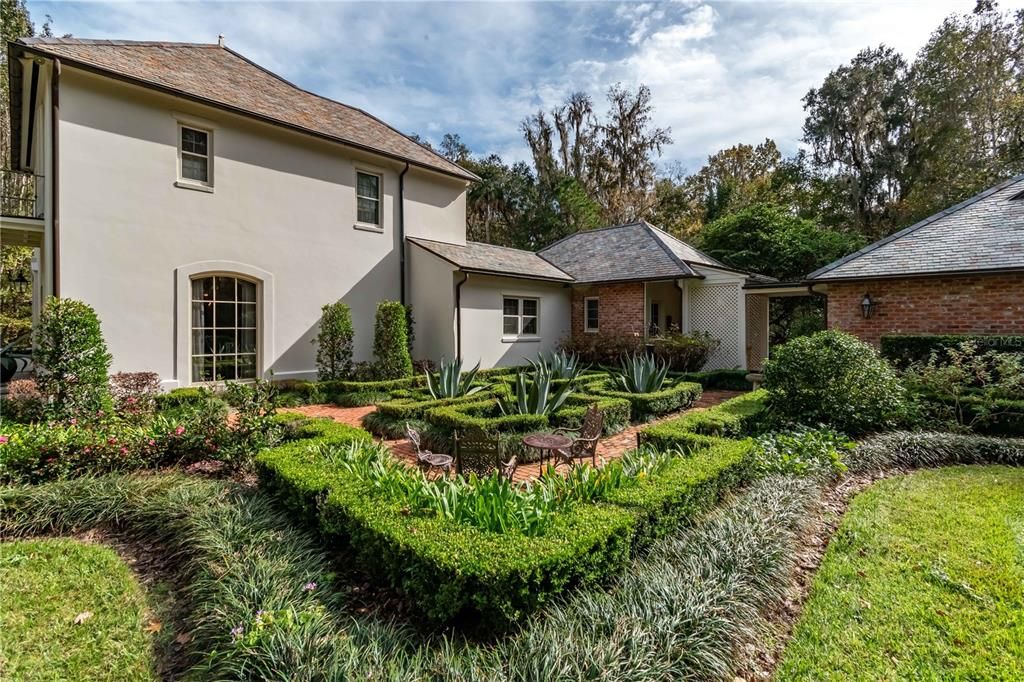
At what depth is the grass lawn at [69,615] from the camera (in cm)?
281

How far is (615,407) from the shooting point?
8.41 metres

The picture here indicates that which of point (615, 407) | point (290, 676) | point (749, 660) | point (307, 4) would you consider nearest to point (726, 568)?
point (749, 660)

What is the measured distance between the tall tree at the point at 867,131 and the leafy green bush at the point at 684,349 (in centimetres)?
1725

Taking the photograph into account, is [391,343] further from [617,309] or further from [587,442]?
[617,309]

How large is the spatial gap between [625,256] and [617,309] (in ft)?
7.73

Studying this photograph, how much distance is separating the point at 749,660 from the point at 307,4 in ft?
37.1

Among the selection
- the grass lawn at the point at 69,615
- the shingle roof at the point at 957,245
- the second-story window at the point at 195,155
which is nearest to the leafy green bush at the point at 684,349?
the shingle roof at the point at 957,245

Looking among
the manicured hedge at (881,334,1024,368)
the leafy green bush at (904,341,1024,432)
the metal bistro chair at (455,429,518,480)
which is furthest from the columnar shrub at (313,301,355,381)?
the manicured hedge at (881,334,1024,368)

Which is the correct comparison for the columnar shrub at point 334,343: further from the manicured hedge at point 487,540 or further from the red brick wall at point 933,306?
the red brick wall at point 933,306

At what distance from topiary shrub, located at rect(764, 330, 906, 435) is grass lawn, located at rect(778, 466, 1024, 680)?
2063 millimetres

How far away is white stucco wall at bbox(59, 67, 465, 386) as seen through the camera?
855 cm

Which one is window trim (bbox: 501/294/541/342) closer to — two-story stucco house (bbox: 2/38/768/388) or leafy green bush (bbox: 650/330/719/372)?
two-story stucco house (bbox: 2/38/768/388)

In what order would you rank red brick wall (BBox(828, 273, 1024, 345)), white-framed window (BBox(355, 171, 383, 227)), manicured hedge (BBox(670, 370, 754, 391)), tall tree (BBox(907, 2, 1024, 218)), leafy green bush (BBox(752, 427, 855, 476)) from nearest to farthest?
leafy green bush (BBox(752, 427, 855, 476))
red brick wall (BBox(828, 273, 1024, 345))
white-framed window (BBox(355, 171, 383, 227))
manicured hedge (BBox(670, 370, 754, 391))
tall tree (BBox(907, 2, 1024, 218))

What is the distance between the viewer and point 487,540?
3.05 meters
